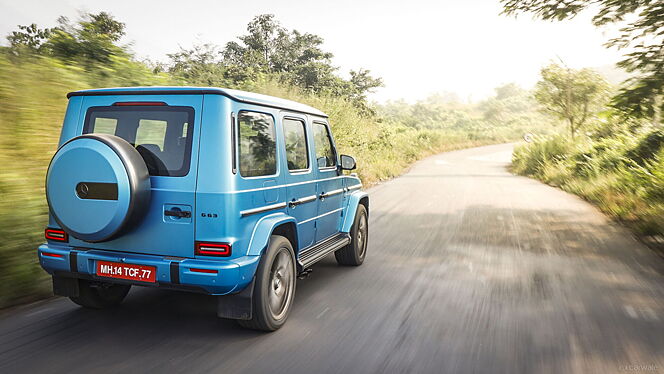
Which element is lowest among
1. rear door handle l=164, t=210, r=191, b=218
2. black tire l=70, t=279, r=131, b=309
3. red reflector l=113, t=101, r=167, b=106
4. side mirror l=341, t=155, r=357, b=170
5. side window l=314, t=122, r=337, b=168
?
black tire l=70, t=279, r=131, b=309

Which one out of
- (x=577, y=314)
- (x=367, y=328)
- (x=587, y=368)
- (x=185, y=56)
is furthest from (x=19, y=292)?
(x=185, y=56)

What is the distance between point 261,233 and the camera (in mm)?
3854

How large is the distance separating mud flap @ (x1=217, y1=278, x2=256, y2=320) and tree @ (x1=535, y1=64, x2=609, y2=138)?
82.6 feet

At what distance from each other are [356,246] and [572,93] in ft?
74.6

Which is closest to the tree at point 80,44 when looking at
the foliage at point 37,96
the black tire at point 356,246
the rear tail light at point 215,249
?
the foliage at point 37,96

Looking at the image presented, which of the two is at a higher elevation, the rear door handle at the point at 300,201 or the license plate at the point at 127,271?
the rear door handle at the point at 300,201

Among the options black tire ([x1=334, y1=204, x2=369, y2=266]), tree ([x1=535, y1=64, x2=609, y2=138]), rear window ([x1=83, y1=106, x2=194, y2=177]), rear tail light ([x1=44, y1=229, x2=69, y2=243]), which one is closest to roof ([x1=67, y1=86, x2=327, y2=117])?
rear window ([x1=83, y1=106, x2=194, y2=177])

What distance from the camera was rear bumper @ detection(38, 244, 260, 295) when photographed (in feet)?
11.6

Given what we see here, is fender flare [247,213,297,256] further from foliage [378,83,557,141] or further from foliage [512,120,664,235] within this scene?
foliage [378,83,557,141]

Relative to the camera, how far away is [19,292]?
4609 mm

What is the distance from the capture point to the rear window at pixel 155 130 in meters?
3.70

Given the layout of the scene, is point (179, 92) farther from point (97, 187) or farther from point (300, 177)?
point (300, 177)

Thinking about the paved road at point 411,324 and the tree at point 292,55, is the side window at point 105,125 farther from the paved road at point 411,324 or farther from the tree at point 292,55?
the tree at point 292,55

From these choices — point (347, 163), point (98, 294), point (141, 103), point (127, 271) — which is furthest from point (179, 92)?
point (347, 163)
